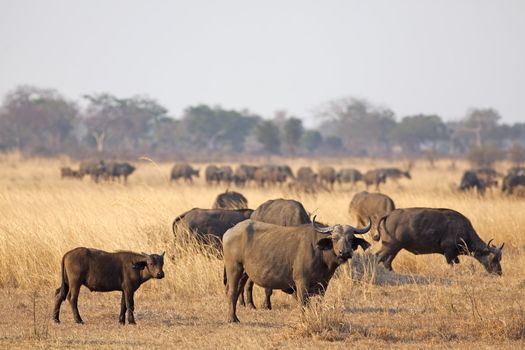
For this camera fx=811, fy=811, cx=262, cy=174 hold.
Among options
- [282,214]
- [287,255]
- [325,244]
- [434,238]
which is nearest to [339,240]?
[325,244]

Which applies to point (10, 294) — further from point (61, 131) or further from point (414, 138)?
point (414, 138)

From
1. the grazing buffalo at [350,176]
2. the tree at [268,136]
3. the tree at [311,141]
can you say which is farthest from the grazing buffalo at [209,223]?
the tree at [311,141]

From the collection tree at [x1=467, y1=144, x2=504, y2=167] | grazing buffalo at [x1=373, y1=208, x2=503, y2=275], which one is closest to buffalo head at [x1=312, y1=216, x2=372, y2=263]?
grazing buffalo at [x1=373, y1=208, x2=503, y2=275]

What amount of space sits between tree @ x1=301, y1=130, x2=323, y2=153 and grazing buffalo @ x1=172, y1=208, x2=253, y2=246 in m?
80.5

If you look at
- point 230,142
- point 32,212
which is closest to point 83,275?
point 32,212

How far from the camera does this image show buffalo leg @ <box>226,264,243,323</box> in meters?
9.13

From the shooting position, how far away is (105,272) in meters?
9.02

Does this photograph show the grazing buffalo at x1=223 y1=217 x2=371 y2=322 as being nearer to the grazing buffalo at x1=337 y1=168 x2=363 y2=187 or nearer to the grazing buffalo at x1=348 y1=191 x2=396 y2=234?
the grazing buffalo at x1=348 y1=191 x2=396 y2=234

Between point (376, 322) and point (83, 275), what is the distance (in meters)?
3.36

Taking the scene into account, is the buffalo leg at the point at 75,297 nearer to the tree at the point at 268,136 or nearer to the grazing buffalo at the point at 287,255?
the grazing buffalo at the point at 287,255

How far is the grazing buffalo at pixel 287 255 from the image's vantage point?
855 centimetres

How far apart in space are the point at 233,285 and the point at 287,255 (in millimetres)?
768

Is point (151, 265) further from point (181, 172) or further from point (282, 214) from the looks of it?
point (181, 172)

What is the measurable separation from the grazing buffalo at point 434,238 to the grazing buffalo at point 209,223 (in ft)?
7.66
